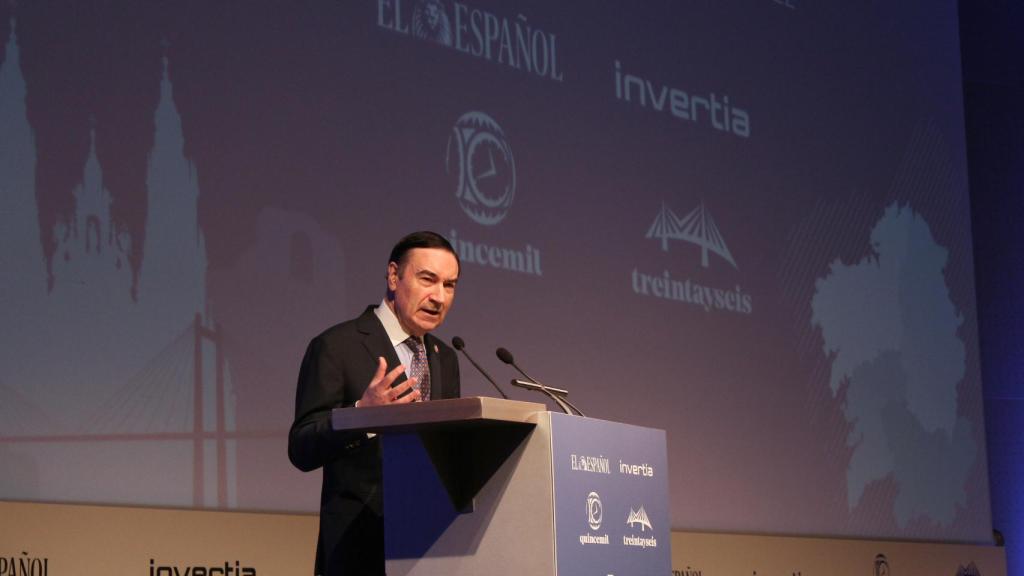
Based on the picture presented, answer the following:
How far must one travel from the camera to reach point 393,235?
4328 millimetres

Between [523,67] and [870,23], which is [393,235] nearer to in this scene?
[523,67]

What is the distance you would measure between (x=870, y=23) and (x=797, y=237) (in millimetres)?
1420

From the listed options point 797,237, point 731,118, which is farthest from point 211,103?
point 797,237

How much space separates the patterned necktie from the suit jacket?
93mm

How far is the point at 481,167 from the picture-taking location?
4660mm

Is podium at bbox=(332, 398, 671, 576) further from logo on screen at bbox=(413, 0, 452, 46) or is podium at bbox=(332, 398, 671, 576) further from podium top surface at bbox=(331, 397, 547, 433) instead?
logo on screen at bbox=(413, 0, 452, 46)

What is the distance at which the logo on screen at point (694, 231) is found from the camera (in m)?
5.32

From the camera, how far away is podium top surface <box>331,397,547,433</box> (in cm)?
212

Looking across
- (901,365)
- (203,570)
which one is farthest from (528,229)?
(901,365)

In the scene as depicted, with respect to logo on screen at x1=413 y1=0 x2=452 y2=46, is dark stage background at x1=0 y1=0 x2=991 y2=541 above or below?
below

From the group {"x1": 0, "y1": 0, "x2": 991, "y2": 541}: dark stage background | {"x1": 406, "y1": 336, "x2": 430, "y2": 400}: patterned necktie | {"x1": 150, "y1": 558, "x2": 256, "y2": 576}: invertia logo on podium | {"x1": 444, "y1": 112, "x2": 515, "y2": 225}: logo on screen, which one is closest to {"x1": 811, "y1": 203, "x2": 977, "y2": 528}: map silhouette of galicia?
{"x1": 0, "y1": 0, "x2": 991, "y2": 541}: dark stage background

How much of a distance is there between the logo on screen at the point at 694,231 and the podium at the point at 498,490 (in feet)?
9.56

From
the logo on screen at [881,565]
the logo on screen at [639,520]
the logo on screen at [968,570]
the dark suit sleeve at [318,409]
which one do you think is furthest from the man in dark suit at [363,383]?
the logo on screen at [968,570]

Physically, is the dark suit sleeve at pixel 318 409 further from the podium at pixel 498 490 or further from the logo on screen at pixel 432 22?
the logo on screen at pixel 432 22
